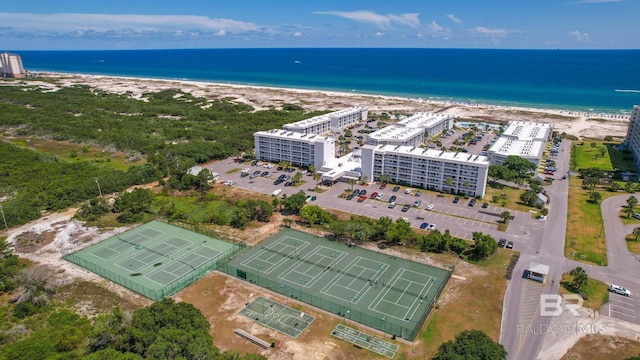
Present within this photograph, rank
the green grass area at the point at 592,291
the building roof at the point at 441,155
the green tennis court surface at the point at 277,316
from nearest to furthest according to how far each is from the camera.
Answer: the green tennis court surface at the point at 277,316 < the green grass area at the point at 592,291 < the building roof at the point at 441,155

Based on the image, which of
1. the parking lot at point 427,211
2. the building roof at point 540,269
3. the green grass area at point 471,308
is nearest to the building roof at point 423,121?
the parking lot at point 427,211

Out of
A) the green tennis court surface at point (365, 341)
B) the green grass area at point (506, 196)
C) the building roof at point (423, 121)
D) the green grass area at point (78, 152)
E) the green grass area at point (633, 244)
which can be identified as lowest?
the green tennis court surface at point (365, 341)

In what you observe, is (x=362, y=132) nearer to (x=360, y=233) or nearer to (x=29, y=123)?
(x=360, y=233)

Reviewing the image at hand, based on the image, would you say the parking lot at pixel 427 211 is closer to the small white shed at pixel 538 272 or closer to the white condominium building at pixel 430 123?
the small white shed at pixel 538 272

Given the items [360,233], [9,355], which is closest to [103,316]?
[9,355]

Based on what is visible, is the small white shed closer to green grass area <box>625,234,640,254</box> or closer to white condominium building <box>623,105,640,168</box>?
green grass area <box>625,234,640,254</box>

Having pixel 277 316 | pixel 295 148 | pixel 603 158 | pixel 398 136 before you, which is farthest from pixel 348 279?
pixel 603 158
